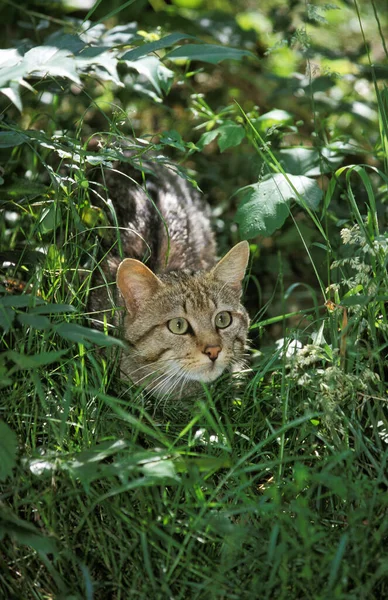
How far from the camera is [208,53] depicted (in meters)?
2.90

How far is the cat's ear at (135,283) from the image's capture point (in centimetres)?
302

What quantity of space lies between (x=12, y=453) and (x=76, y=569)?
42cm

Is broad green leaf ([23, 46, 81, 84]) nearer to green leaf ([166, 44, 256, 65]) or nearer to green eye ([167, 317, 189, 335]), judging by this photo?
green leaf ([166, 44, 256, 65])

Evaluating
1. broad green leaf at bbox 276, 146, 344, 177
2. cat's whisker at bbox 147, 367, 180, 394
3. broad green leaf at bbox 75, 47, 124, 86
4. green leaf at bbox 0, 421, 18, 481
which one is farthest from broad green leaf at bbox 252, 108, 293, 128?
green leaf at bbox 0, 421, 18, 481

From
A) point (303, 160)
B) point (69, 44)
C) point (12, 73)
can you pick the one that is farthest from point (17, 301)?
point (303, 160)

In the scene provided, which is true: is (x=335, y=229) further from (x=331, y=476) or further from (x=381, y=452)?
(x=331, y=476)

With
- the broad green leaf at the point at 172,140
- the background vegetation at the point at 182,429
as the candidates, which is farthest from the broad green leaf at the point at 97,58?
the broad green leaf at the point at 172,140

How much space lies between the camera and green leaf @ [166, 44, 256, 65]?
112 inches

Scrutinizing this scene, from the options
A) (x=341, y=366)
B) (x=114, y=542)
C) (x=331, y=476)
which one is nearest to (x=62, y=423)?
(x=114, y=542)

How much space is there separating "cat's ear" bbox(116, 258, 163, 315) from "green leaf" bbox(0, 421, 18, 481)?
42.9 inches

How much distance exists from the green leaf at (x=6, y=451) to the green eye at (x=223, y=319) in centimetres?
134

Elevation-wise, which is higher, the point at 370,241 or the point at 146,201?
the point at 370,241

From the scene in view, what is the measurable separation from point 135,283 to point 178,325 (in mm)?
266

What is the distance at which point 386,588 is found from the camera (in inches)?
80.3
